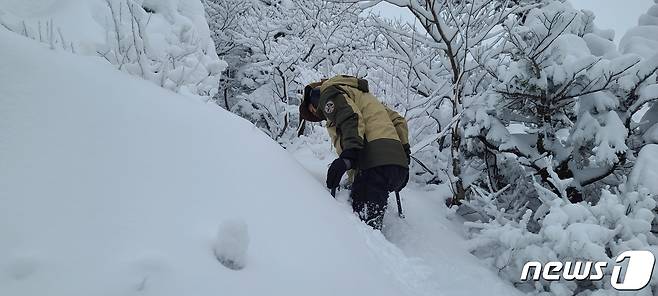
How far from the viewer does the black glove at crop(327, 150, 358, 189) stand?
3.25 meters

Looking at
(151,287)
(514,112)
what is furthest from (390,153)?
(151,287)

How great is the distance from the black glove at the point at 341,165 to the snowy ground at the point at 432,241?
0.18 meters

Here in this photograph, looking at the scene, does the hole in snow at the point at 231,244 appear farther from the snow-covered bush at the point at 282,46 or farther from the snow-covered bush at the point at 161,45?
the snow-covered bush at the point at 282,46

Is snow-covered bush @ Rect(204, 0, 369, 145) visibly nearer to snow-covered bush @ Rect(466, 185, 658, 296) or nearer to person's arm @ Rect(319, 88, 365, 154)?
person's arm @ Rect(319, 88, 365, 154)

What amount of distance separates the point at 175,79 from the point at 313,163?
1.76 m

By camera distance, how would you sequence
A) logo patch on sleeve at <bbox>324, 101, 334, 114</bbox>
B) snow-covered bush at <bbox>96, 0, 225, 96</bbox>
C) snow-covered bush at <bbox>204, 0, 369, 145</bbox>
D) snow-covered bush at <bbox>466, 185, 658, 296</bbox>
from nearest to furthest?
1. snow-covered bush at <bbox>466, 185, 658, 296</bbox>
2. snow-covered bush at <bbox>96, 0, 225, 96</bbox>
3. logo patch on sleeve at <bbox>324, 101, 334, 114</bbox>
4. snow-covered bush at <bbox>204, 0, 369, 145</bbox>

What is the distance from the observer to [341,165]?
329 cm

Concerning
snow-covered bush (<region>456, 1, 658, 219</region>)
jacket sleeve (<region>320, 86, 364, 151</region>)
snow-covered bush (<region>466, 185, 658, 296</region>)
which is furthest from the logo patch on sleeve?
snow-covered bush (<region>466, 185, 658, 296</region>)

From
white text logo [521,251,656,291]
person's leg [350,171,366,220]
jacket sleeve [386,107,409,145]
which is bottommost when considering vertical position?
person's leg [350,171,366,220]

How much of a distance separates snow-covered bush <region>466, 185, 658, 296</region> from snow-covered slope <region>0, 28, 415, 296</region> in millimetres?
973

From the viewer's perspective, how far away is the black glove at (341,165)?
325 centimetres

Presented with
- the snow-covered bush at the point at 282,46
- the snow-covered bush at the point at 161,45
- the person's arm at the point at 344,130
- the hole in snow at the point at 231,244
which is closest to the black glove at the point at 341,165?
the person's arm at the point at 344,130

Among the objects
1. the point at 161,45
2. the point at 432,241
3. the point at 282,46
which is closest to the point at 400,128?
the point at 432,241

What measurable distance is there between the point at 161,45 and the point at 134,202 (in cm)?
406
